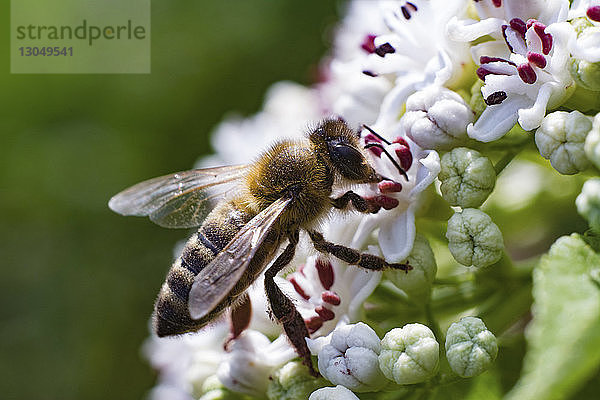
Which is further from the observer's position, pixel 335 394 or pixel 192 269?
pixel 192 269

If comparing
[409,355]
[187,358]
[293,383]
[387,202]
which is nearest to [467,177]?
[387,202]

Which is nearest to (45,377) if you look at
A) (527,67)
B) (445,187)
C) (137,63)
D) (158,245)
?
(158,245)

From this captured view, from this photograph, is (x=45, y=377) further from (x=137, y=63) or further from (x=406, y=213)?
(x=406, y=213)

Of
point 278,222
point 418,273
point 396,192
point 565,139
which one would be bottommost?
point 418,273

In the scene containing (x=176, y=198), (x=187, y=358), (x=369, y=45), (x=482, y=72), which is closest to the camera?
(x=482, y=72)

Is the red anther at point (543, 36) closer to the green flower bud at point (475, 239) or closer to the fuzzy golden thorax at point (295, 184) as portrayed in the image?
the green flower bud at point (475, 239)

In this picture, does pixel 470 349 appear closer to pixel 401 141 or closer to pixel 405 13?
pixel 401 141

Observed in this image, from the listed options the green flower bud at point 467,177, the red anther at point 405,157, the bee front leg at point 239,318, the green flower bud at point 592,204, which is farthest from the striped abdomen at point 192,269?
the green flower bud at point 592,204
